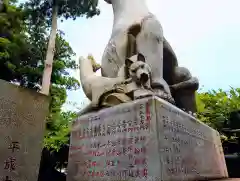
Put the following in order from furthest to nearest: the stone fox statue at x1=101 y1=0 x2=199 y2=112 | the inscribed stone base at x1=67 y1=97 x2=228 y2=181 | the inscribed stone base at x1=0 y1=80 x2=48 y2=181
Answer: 1. the stone fox statue at x1=101 y1=0 x2=199 y2=112
2. the inscribed stone base at x1=67 y1=97 x2=228 y2=181
3. the inscribed stone base at x1=0 y1=80 x2=48 y2=181

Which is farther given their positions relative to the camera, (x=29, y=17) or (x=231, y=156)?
(x=29, y=17)

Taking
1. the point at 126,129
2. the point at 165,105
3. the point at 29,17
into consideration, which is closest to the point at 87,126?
the point at 126,129

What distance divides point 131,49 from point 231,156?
2991mm

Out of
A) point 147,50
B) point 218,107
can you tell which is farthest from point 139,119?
point 218,107

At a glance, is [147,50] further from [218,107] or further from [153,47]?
[218,107]

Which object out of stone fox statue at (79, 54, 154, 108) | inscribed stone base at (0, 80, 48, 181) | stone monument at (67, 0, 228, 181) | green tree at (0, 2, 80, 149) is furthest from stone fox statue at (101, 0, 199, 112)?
green tree at (0, 2, 80, 149)

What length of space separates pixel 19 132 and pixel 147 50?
1.49 m

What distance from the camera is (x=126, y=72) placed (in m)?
2.59

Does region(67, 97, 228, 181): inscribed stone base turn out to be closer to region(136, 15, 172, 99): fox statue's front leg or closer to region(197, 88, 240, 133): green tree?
region(136, 15, 172, 99): fox statue's front leg

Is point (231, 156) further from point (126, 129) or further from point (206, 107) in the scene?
point (126, 129)

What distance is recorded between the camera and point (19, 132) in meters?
1.82

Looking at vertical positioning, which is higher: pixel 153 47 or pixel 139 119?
pixel 153 47

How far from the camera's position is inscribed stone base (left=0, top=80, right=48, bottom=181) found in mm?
1717

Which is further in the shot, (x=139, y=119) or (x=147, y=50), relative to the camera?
(x=147, y=50)
